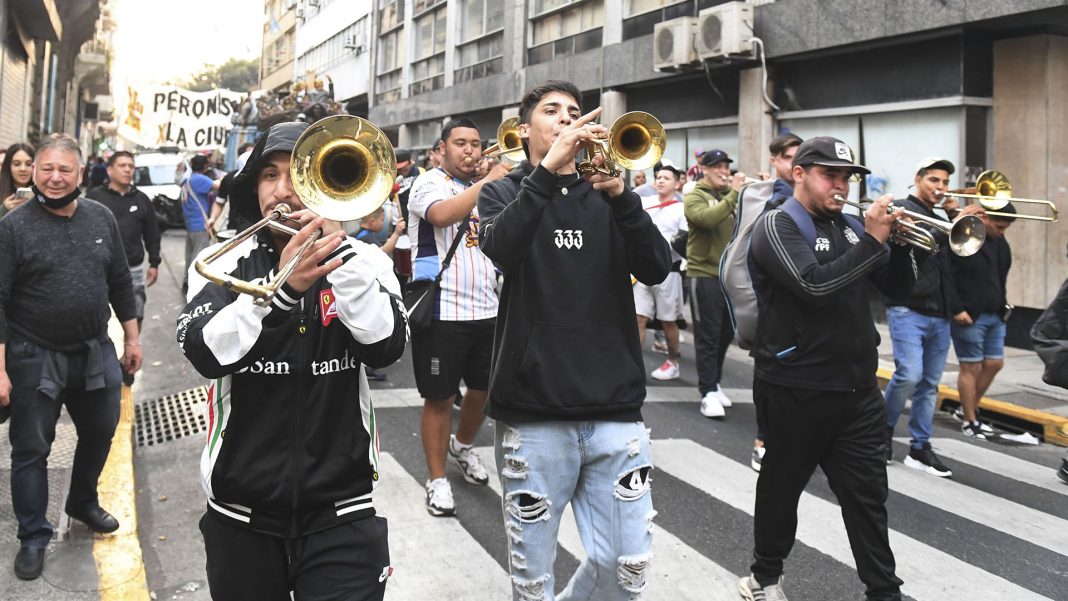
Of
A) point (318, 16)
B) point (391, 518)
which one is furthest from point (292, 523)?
point (318, 16)

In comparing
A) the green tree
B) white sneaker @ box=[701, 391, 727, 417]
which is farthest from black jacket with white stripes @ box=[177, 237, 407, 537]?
the green tree

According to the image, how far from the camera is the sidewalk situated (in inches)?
305

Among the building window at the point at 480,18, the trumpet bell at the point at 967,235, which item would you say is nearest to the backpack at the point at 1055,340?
the trumpet bell at the point at 967,235

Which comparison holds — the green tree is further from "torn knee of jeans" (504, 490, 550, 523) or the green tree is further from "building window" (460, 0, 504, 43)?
"torn knee of jeans" (504, 490, 550, 523)

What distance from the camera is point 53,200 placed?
4.25 m

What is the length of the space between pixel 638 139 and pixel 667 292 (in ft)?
18.4

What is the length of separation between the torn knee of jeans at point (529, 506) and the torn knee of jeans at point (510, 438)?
0.16 m

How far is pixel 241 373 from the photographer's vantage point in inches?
97.3

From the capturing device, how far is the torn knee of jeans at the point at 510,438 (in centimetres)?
304

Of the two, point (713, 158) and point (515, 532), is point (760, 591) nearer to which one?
point (515, 532)

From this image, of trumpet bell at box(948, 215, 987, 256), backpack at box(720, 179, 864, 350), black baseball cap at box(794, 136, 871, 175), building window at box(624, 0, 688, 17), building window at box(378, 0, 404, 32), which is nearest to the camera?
black baseball cap at box(794, 136, 871, 175)

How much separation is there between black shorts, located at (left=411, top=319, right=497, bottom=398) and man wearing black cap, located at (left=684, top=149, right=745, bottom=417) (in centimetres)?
310

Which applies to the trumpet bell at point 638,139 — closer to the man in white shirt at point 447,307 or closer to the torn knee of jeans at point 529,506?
the torn knee of jeans at point 529,506

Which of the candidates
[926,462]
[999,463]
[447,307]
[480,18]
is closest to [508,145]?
[447,307]
